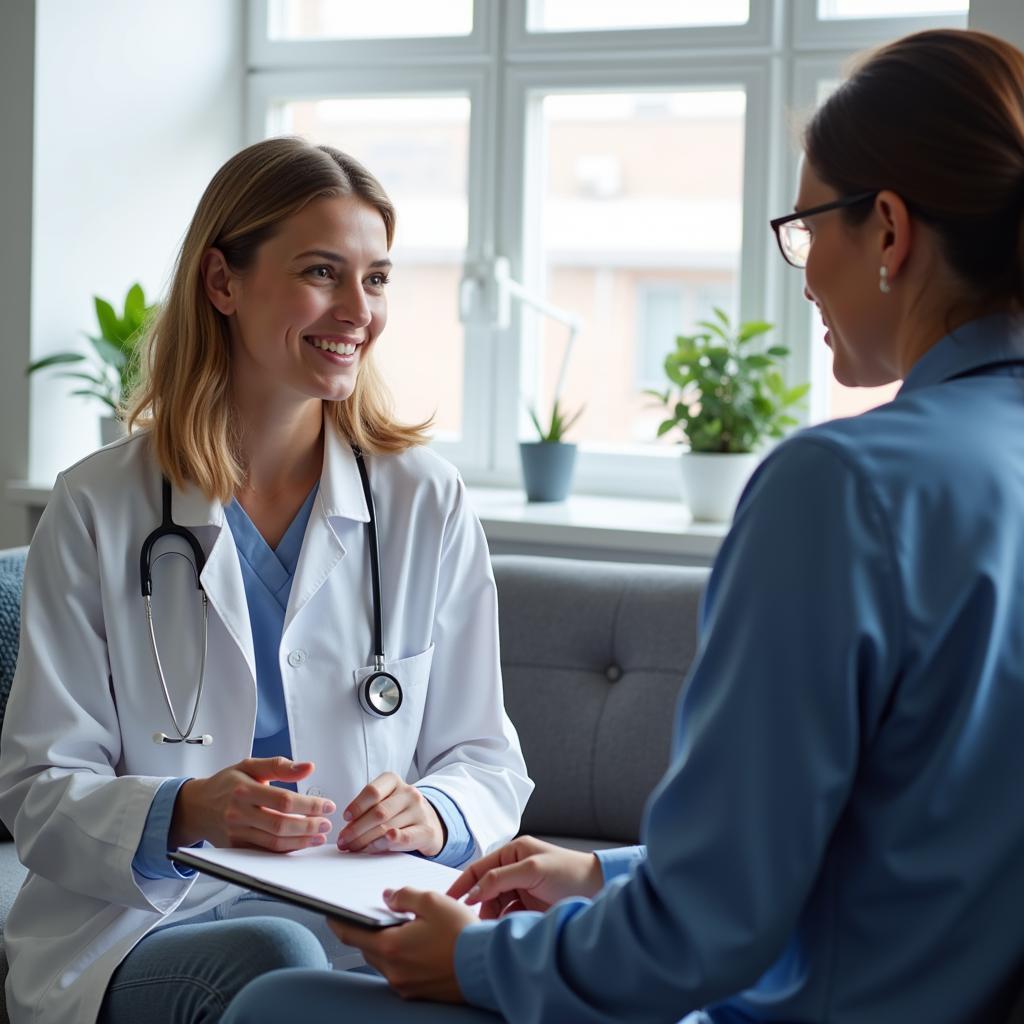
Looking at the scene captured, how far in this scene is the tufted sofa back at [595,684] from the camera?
2098 mm

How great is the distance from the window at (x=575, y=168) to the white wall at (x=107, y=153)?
0.59 ft

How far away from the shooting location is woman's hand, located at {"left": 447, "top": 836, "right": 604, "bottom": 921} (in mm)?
1174

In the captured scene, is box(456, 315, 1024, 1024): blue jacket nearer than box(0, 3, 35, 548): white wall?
Yes

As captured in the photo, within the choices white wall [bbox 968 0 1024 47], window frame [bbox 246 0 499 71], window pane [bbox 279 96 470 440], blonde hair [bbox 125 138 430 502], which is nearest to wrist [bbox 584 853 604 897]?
blonde hair [bbox 125 138 430 502]

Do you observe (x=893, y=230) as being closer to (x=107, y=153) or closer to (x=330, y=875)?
(x=330, y=875)

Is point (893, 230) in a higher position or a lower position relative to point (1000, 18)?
lower

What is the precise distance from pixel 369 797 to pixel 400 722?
25 centimetres

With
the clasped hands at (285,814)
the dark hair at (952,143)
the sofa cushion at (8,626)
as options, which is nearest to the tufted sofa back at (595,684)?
the clasped hands at (285,814)

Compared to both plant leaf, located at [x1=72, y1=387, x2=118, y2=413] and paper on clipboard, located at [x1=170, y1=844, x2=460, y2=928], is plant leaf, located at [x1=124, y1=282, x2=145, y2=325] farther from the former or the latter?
paper on clipboard, located at [x1=170, y1=844, x2=460, y2=928]

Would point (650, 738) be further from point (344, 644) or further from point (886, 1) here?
point (886, 1)

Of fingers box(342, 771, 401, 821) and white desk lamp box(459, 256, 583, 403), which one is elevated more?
white desk lamp box(459, 256, 583, 403)

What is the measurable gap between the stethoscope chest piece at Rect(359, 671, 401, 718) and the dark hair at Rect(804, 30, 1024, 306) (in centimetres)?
87

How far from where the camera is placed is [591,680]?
2166 mm

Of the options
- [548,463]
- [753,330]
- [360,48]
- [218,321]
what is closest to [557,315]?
[548,463]
